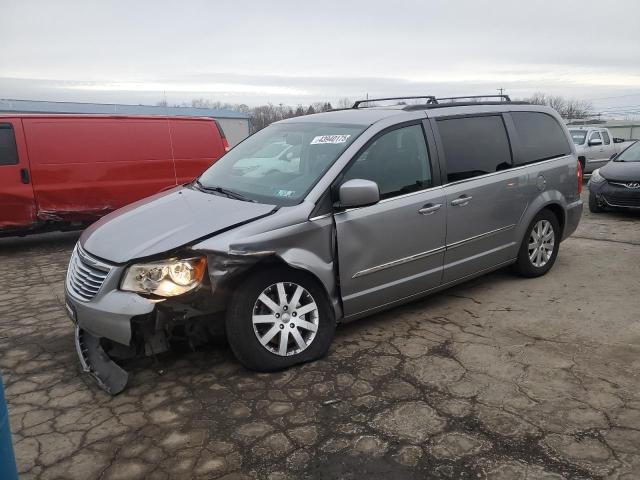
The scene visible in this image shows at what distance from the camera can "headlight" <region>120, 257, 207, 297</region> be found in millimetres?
3102

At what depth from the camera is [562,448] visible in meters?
2.61

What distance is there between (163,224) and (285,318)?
102 centimetres

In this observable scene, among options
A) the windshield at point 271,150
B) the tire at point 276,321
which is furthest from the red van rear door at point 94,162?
the tire at point 276,321

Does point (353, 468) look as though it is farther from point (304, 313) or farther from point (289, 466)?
point (304, 313)

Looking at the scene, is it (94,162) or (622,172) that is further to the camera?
(622,172)

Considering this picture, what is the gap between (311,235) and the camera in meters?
3.48

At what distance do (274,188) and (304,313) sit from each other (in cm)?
96

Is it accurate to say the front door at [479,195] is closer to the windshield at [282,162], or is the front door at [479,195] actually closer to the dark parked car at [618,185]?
the windshield at [282,162]

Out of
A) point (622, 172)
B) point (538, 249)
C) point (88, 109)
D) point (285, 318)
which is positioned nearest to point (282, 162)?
point (285, 318)

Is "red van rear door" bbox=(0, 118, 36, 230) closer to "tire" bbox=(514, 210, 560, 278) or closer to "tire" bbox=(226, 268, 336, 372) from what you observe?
"tire" bbox=(226, 268, 336, 372)

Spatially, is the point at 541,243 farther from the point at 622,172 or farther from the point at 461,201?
the point at 622,172

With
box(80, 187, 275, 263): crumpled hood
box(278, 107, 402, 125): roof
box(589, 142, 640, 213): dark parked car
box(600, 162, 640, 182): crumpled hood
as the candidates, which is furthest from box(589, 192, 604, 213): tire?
box(80, 187, 275, 263): crumpled hood

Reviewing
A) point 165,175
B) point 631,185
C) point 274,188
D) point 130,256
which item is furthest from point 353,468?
point 631,185

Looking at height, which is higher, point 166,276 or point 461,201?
point 461,201
